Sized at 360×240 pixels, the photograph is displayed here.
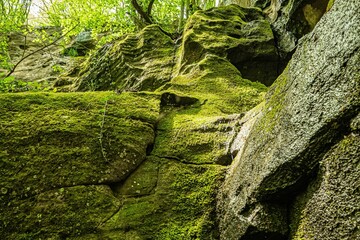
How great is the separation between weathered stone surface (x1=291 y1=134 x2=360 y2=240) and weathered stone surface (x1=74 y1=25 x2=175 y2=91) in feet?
19.9

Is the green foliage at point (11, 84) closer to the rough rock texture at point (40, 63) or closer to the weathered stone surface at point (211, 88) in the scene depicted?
the weathered stone surface at point (211, 88)

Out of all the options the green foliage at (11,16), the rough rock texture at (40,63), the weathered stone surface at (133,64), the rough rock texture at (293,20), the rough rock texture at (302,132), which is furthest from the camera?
the rough rock texture at (40,63)

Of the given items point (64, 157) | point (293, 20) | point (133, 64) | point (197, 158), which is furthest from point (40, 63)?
point (197, 158)

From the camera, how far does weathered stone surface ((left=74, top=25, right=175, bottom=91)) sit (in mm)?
8477

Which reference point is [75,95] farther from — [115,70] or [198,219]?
[115,70]

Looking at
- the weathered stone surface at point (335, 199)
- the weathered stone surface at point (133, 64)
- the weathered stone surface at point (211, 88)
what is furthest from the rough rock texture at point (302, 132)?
the weathered stone surface at point (133, 64)

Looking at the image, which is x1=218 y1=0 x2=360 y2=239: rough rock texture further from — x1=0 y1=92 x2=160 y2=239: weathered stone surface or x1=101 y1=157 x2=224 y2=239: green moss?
x1=0 y1=92 x2=160 y2=239: weathered stone surface

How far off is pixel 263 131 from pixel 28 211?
2.98 m

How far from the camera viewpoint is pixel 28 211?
135 inches

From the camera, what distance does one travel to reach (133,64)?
30.2 feet

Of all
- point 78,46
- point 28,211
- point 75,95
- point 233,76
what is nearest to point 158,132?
point 75,95

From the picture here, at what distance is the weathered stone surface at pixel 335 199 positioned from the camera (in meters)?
2.12

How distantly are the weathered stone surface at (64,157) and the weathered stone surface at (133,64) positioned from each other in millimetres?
3649

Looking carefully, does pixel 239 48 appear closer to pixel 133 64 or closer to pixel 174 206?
pixel 133 64
